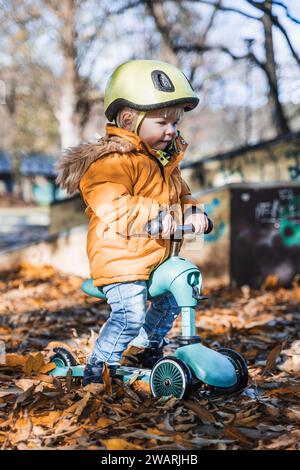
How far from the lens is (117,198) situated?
2947 millimetres

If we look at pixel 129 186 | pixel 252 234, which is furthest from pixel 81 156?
pixel 252 234

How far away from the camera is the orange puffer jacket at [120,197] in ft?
9.68

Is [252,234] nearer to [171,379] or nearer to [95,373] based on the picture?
[95,373]

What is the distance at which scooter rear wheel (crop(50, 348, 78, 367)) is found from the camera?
3533 millimetres

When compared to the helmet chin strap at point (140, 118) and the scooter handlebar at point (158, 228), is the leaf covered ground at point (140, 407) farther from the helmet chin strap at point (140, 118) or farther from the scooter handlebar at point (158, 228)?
the helmet chin strap at point (140, 118)

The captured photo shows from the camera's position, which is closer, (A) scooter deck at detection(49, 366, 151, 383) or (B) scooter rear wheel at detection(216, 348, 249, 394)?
(B) scooter rear wheel at detection(216, 348, 249, 394)

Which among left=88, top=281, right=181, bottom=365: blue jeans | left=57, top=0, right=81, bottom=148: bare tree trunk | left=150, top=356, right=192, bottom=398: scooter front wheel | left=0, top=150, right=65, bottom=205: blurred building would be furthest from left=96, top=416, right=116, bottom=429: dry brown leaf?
left=0, top=150, right=65, bottom=205: blurred building

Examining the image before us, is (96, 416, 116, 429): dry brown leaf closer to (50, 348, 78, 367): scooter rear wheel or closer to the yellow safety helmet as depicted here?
(50, 348, 78, 367): scooter rear wheel

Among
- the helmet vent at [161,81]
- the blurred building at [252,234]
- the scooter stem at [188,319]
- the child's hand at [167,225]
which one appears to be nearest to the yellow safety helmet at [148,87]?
the helmet vent at [161,81]

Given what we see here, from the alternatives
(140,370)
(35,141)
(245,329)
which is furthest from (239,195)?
(35,141)

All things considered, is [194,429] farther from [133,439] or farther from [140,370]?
[140,370]

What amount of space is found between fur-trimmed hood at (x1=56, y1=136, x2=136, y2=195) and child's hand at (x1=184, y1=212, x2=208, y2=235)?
44 cm

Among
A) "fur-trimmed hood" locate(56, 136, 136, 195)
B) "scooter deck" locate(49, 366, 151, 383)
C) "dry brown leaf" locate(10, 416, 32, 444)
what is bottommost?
"dry brown leaf" locate(10, 416, 32, 444)

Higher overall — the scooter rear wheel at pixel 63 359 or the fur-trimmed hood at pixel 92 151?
the fur-trimmed hood at pixel 92 151
